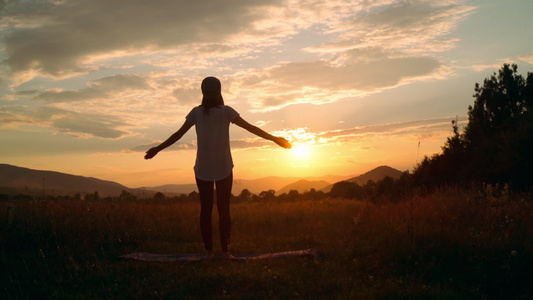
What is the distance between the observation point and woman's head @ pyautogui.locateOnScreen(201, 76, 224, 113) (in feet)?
22.5

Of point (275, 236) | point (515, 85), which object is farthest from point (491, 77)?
point (275, 236)

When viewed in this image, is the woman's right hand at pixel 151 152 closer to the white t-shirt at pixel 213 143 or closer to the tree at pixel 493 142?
the white t-shirt at pixel 213 143

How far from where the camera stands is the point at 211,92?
6.89 meters

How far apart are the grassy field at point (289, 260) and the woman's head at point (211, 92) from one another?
2622mm

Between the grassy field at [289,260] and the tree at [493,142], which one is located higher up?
the tree at [493,142]

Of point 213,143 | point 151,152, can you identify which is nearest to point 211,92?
point 213,143

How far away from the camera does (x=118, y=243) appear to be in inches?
344

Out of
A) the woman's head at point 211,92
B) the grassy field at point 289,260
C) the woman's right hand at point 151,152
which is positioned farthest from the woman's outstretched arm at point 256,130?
the grassy field at point 289,260

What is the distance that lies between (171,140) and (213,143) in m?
0.78

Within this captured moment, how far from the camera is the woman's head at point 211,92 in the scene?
687 centimetres

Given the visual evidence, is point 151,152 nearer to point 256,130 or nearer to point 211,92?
point 211,92

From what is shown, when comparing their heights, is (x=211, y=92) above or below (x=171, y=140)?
above

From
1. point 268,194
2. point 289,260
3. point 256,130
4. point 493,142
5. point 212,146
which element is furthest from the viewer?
point 493,142

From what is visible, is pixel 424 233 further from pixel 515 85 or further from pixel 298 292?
pixel 515 85
